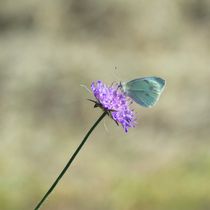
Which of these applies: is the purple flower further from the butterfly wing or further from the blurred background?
the blurred background

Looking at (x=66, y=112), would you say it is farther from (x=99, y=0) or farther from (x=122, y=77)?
(x=99, y=0)

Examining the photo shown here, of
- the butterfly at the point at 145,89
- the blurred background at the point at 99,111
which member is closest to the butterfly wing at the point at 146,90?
the butterfly at the point at 145,89

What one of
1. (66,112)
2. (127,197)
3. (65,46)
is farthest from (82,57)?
(127,197)

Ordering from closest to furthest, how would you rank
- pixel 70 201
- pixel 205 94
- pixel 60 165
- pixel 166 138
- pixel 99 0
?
pixel 70 201
pixel 60 165
pixel 166 138
pixel 205 94
pixel 99 0

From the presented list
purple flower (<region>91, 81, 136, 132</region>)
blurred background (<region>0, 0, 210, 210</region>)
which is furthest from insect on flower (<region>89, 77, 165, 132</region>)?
blurred background (<region>0, 0, 210, 210</region>)

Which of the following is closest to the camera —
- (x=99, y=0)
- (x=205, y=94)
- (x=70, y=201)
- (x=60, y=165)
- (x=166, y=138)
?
(x=70, y=201)

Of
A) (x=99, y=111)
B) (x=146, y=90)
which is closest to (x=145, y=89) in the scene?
(x=146, y=90)
